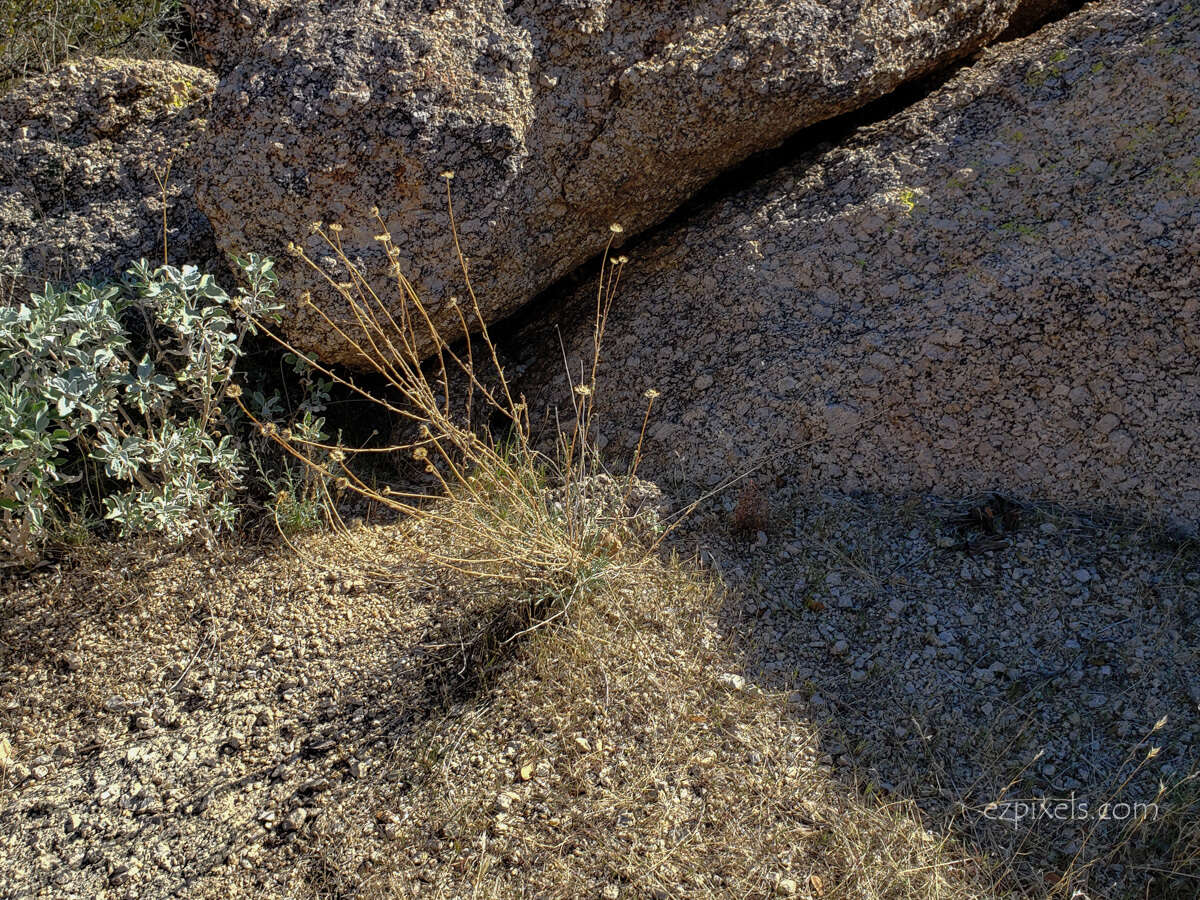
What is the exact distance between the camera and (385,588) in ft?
8.71

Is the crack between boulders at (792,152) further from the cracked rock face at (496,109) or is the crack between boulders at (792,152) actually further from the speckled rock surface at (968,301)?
the cracked rock face at (496,109)

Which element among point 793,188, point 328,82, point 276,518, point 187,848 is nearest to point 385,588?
point 276,518

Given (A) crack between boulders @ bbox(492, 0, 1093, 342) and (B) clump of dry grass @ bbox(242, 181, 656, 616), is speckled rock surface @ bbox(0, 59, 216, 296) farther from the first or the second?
(A) crack between boulders @ bbox(492, 0, 1093, 342)

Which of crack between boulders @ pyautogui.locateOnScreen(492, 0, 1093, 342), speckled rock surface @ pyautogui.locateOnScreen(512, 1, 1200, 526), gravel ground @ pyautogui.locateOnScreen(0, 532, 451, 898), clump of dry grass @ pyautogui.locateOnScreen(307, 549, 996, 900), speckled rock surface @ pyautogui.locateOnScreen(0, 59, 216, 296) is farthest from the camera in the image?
crack between boulders @ pyautogui.locateOnScreen(492, 0, 1093, 342)

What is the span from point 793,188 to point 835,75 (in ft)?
1.23

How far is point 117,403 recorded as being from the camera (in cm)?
257

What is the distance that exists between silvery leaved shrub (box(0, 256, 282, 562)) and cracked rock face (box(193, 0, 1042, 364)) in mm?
245

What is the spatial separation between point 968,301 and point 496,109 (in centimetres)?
150

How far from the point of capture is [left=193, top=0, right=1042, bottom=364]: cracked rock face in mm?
2678

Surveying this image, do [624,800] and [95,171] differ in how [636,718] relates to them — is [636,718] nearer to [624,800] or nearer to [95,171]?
[624,800]

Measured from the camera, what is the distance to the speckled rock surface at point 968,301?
103 inches

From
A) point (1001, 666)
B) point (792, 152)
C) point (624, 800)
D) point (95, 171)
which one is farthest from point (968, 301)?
point (95, 171)

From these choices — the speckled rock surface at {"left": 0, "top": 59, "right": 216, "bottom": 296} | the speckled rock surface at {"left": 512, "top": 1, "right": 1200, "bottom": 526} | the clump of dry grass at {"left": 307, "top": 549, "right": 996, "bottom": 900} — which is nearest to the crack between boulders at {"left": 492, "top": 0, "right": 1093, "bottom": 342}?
the speckled rock surface at {"left": 512, "top": 1, "right": 1200, "bottom": 526}

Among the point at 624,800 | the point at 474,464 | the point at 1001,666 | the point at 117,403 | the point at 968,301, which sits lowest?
the point at 1001,666
